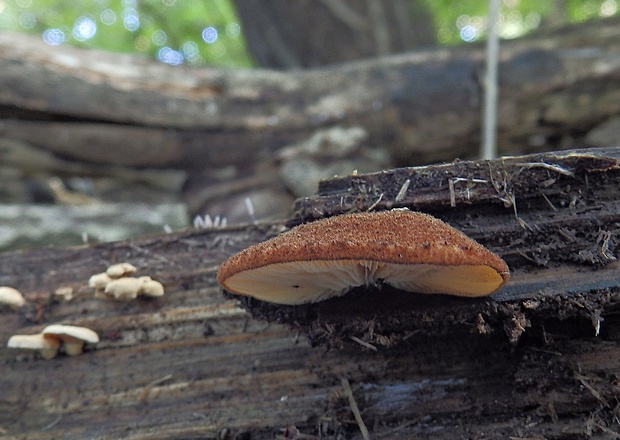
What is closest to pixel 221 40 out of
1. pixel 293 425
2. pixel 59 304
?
pixel 59 304

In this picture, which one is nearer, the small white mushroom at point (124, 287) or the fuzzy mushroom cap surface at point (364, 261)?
the fuzzy mushroom cap surface at point (364, 261)

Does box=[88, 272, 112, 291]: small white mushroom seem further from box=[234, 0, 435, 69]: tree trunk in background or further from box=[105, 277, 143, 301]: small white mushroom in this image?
box=[234, 0, 435, 69]: tree trunk in background

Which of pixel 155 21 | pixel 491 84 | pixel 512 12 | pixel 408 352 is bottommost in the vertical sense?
pixel 408 352

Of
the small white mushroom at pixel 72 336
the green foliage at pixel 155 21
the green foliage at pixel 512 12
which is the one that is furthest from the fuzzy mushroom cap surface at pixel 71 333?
the green foliage at pixel 155 21

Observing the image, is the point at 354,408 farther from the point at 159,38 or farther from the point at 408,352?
the point at 159,38

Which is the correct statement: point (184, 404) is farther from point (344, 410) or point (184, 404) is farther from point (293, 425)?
point (344, 410)

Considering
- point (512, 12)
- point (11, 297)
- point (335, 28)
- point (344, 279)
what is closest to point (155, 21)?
point (335, 28)

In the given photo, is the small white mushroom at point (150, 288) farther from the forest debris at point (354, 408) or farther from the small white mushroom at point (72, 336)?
the forest debris at point (354, 408)
